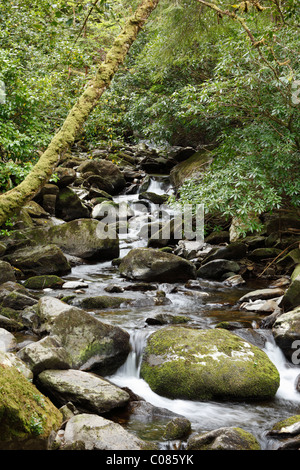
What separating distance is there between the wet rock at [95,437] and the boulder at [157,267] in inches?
245

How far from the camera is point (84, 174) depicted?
59.1ft

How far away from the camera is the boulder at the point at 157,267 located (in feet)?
32.2

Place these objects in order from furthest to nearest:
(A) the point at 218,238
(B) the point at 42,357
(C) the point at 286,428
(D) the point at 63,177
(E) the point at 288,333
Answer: (D) the point at 63,177 < (A) the point at 218,238 < (E) the point at 288,333 < (B) the point at 42,357 < (C) the point at 286,428

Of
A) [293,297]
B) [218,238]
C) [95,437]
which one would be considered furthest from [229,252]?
[95,437]

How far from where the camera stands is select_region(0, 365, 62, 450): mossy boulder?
3.26 m

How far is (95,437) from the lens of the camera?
137 inches

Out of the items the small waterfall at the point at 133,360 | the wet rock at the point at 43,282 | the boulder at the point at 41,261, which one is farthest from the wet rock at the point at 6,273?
the small waterfall at the point at 133,360

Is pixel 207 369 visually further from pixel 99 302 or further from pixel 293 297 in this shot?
pixel 99 302

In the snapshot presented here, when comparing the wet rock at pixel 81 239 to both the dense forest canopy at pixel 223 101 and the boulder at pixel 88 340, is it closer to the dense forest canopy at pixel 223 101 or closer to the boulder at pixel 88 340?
the dense forest canopy at pixel 223 101

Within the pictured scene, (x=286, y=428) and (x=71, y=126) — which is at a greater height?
(x=71, y=126)

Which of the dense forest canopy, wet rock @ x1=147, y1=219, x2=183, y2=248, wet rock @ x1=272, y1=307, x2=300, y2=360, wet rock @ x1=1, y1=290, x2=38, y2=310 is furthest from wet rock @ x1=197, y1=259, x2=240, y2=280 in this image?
wet rock @ x1=1, y1=290, x2=38, y2=310

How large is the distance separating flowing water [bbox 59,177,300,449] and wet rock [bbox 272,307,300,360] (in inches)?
5.2

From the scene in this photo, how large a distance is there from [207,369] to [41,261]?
20.2 feet

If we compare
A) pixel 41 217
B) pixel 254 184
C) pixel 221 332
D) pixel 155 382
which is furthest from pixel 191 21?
pixel 155 382
